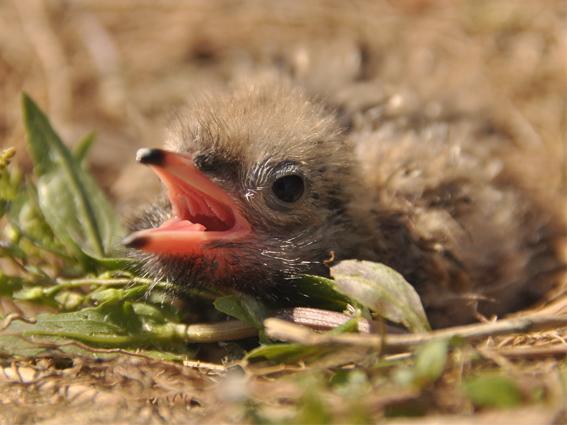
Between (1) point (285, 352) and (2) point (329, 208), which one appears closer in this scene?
(1) point (285, 352)

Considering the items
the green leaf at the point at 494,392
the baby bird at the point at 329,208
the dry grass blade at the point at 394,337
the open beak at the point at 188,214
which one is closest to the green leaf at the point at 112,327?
the baby bird at the point at 329,208

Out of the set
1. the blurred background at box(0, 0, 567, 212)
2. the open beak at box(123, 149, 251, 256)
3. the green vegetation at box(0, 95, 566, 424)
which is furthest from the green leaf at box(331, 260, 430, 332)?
the blurred background at box(0, 0, 567, 212)

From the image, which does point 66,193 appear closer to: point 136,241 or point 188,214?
point 188,214

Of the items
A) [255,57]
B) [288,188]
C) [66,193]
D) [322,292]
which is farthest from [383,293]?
[255,57]

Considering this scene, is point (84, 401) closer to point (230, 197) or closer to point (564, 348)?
point (230, 197)

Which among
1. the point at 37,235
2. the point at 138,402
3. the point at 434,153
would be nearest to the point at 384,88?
the point at 434,153
